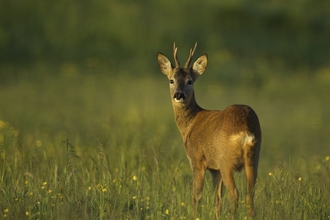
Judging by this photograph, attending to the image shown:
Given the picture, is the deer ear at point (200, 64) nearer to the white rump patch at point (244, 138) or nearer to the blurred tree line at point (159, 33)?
the white rump patch at point (244, 138)

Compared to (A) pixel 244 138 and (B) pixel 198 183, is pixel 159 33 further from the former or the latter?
(A) pixel 244 138

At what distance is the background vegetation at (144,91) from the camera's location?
26.1ft

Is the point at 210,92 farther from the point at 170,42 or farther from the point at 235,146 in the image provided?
the point at 235,146

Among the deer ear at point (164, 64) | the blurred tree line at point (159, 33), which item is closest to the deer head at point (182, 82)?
the deer ear at point (164, 64)

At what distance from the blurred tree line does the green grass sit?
5.45 ft

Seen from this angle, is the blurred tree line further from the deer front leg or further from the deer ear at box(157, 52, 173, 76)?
the deer front leg

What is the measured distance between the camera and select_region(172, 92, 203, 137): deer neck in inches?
379

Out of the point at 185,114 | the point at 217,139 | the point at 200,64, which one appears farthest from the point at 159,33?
the point at 217,139

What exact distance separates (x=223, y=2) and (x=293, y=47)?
3.20 metres

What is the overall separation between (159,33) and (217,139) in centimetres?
1867

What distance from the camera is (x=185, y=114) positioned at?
966 centimetres

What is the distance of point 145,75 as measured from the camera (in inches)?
949

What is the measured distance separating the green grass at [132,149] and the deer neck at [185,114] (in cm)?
39

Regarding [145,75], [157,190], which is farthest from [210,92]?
[157,190]
